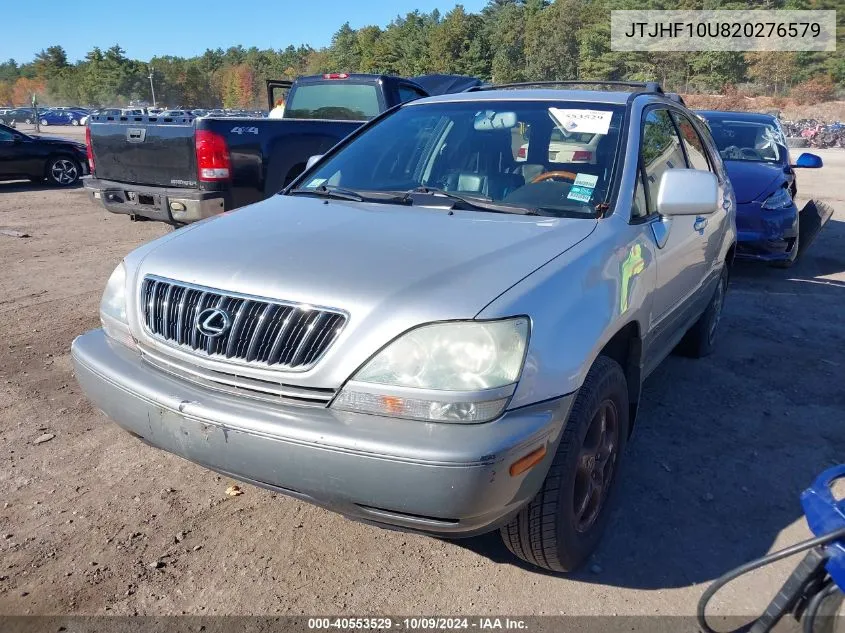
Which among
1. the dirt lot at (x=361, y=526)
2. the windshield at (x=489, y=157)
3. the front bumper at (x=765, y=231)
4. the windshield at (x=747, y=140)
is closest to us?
the dirt lot at (x=361, y=526)

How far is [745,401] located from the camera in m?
4.19

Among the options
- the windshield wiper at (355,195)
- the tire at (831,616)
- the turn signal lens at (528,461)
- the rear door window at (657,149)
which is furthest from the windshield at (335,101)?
the tire at (831,616)

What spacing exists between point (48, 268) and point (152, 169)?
1490mm

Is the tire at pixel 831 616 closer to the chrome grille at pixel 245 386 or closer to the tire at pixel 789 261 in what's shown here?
the chrome grille at pixel 245 386

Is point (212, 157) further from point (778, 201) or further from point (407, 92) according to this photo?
point (778, 201)

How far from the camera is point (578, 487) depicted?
2.56 meters

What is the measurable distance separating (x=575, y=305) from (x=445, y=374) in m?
0.55

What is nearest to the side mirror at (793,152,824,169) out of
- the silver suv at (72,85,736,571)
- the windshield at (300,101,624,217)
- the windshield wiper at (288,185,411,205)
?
the silver suv at (72,85,736,571)

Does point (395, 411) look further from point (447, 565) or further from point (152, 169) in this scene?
point (152, 169)

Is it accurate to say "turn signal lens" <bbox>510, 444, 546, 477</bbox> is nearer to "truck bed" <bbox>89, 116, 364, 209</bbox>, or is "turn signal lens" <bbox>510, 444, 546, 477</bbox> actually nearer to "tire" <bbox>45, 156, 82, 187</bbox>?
"truck bed" <bbox>89, 116, 364, 209</bbox>

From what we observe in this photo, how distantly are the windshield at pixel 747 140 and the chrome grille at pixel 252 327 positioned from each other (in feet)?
23.8

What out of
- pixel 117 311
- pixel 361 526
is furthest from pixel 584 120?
pixel 117 311

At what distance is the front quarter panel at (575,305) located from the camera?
6.94ft

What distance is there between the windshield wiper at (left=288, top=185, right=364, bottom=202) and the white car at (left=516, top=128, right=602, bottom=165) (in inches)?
31.4
